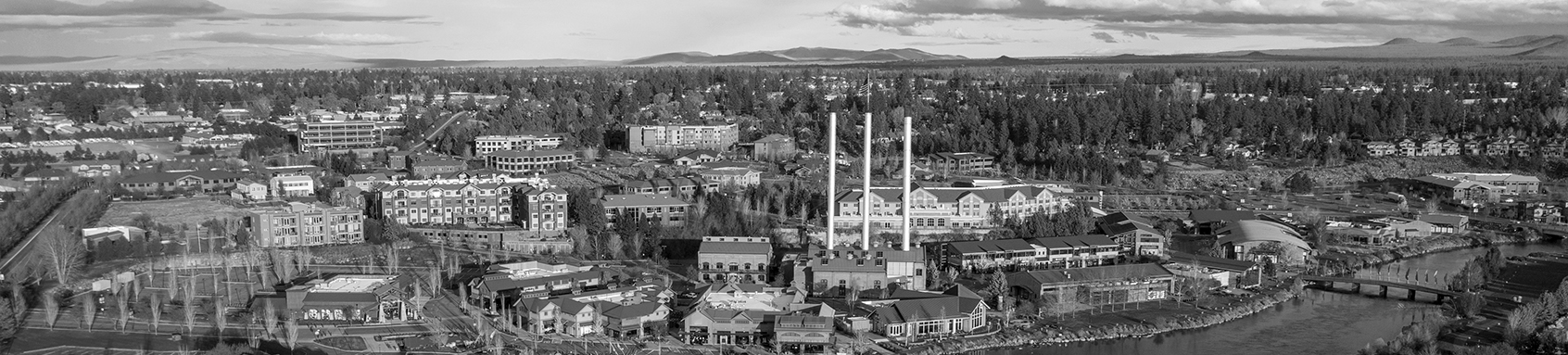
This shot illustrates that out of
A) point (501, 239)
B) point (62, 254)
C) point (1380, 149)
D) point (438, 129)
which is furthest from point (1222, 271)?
point (438, 129)

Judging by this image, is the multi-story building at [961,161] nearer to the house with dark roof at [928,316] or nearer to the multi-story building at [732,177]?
the multi-story building at [732,177]

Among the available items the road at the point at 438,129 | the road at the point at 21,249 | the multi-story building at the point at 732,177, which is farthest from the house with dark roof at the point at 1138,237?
the road at the point at 438,129

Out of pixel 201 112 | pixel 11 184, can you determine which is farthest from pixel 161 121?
pixel 11 184

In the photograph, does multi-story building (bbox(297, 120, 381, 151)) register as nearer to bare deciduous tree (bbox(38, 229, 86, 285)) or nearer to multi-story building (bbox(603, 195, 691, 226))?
multi-story building (bbox(603, 195, 691, 226))

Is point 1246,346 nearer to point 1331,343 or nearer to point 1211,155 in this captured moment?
point 1331,343

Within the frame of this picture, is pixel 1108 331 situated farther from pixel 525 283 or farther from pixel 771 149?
pixel 771 149

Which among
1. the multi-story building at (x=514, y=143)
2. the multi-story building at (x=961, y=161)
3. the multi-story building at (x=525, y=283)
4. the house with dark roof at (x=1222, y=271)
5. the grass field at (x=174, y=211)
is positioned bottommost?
the house with dark roof at (x=1222, y=271)

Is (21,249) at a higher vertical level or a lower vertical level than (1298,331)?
higher

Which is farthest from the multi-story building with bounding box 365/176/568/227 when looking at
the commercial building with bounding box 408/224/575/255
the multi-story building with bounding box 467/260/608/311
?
the multi-story building with bounding box 467/260/608/311
